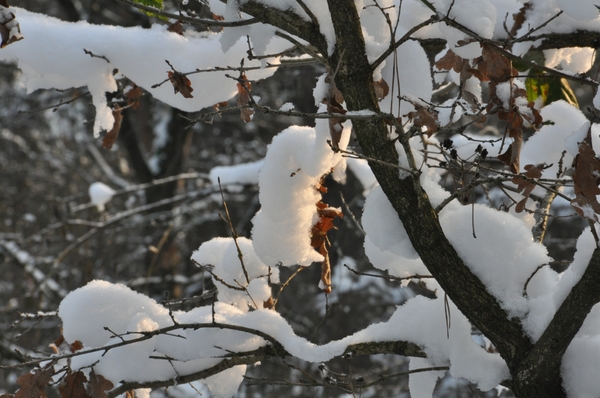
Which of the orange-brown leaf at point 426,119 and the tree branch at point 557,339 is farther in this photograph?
the orange-brown leaf at point 426,119

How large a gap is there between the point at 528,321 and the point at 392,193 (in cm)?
45

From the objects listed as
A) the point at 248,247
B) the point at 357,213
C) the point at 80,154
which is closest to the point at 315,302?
the point at 357,213

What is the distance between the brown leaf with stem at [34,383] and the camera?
146 cm

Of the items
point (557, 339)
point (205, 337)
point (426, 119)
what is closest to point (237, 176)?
point (205, 337)

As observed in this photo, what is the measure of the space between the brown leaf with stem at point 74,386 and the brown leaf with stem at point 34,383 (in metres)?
0.05

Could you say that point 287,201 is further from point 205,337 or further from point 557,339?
point 557,339

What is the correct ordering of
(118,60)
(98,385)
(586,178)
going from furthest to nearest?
(118,60), (98,385), (586,178)

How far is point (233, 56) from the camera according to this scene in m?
1.89

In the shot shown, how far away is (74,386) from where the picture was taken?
4.86 feet

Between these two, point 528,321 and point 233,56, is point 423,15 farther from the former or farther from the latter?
point 528,321

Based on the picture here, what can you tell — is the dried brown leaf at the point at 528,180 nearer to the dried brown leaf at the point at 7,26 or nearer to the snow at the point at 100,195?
the dried brown leaf at the point at 7,26

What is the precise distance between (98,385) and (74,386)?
74 millimetres

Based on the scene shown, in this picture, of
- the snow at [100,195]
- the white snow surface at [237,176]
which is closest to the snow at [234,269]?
the white snow surface at [237,176]

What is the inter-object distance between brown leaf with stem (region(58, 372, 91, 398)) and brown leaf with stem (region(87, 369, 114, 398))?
21 mm
